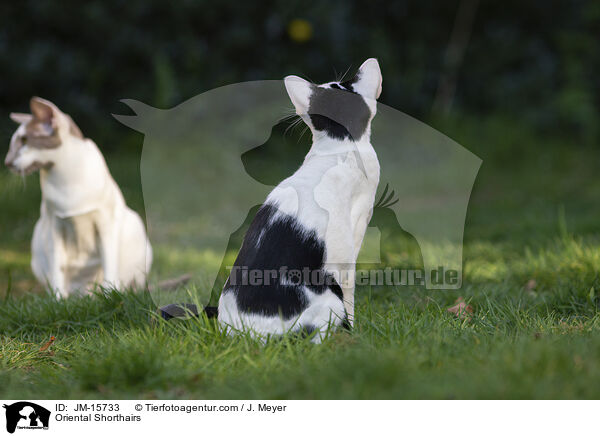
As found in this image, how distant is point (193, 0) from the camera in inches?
407

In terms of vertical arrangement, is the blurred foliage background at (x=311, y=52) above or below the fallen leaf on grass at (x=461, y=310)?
above

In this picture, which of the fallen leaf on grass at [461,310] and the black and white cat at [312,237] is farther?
the fallen leaf on grass at [461,310]

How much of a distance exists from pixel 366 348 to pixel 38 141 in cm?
274

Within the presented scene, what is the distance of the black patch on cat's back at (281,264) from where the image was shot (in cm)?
233

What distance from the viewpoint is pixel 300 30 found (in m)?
10.7

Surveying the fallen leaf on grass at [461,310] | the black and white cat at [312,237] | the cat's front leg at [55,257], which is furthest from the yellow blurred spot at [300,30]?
the black and white cat at [312,237]

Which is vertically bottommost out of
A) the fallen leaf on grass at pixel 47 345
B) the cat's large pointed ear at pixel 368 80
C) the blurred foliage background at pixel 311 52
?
the fallen leaf on grass at pixel 47 345

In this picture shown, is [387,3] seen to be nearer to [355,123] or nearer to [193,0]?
[193,0]

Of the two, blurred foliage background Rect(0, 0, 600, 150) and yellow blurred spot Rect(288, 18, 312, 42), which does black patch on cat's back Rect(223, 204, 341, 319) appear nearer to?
blurred foliage background Rect(0, 0, 600, 150)

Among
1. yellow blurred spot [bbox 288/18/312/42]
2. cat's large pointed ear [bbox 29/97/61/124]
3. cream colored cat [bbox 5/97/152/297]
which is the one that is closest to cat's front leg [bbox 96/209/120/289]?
cream colored cat [bbox 5/97/152/297]

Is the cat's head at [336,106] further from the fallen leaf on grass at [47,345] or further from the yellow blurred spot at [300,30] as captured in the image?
the yellow blurred spot at [300,30]

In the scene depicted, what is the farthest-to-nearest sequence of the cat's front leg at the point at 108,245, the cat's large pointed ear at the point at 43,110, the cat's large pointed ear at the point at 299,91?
the cat's front leg at the point at 108,245 → the cat's large pointed ear at the point at 43,110 → the cat's large pointed ear at the point at 299,91

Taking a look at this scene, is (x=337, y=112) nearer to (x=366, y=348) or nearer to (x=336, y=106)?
(x=336, y=106)

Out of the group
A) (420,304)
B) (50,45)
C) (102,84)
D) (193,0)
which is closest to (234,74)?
(193,0)
